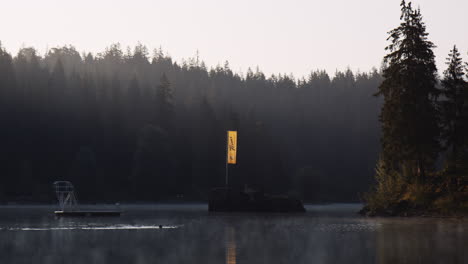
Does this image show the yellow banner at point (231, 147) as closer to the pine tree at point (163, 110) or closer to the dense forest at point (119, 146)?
the dense forest at point (119, 146)

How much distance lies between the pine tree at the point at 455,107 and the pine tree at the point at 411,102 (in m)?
1.20

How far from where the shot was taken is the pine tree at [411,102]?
7562cm

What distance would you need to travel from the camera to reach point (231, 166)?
521 feet

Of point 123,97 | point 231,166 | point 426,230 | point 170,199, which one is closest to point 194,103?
point 123,97

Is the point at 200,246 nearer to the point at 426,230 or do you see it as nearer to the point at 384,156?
Answer: the point at 426,230

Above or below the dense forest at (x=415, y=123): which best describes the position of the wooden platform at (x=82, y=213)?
below

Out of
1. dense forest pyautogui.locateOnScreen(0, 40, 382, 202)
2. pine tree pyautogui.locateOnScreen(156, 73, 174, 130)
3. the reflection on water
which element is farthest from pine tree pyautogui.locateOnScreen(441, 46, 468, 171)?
pine tree pyautogui.locateOnScreen(156, 73, 174, 130)

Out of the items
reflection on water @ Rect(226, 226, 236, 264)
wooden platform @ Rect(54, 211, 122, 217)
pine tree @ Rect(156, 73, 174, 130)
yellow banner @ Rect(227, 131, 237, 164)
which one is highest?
pine tree @ Rect(156, 73, 174, 130)

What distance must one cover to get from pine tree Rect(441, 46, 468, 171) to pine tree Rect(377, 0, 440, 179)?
1200mm

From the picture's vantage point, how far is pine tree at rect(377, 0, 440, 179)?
75.6 m

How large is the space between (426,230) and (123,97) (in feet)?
454

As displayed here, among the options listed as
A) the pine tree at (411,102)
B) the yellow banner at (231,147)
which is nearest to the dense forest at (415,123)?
the pine tree at (411,102)

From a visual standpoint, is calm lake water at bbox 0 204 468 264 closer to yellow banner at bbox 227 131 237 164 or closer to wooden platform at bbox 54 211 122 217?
wooden platform at bbox 54 211 122 217

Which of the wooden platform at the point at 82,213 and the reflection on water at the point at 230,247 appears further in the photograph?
the wooden platform at the point at 82,213
